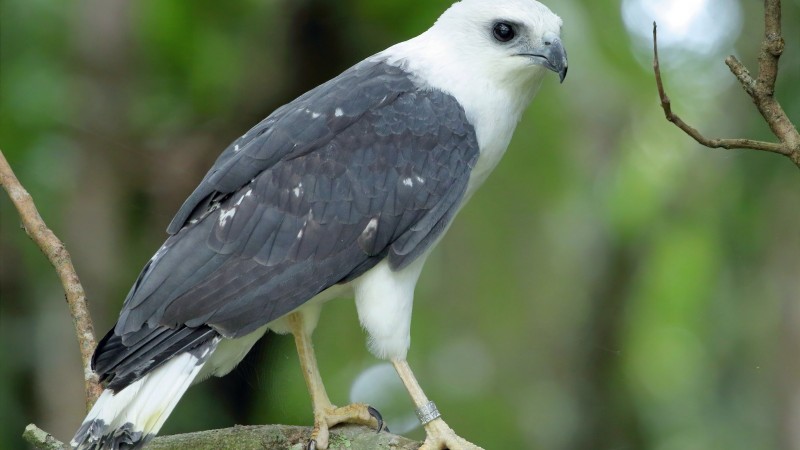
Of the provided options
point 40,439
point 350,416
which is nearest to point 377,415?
point 350,416

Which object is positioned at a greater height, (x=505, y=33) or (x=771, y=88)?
(x=505, y=33)

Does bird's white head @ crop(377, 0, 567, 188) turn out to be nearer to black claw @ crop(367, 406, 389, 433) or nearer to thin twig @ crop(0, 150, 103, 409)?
black claw @ crop(367, 406, 389, 433)

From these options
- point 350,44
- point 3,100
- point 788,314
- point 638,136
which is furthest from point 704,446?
point 3,100

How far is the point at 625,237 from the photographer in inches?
301

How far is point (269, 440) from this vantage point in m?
4.00

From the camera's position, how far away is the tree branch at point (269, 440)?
3902 mm

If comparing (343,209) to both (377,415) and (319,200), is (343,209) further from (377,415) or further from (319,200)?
(377,415)

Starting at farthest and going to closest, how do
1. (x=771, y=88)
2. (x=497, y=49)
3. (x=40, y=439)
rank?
(x=497, y=49) < (x=40, y=439) < (x=771, y=88)

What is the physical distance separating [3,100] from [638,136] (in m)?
4.77

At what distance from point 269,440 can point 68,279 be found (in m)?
1.04

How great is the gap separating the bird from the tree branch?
3.2 inches

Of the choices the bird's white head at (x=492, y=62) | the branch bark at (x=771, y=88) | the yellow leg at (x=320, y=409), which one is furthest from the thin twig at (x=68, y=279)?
the branch bark at (x=771, y=88)

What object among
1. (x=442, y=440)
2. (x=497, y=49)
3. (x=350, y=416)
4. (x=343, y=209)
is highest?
(x=497, y=49)

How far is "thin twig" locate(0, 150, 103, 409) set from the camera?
154 inches
